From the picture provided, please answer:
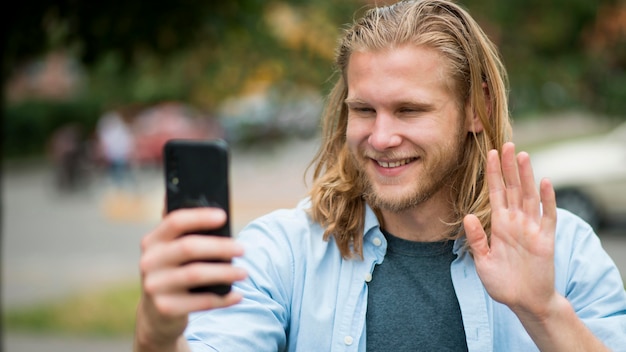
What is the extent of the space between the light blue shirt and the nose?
1.01 ft

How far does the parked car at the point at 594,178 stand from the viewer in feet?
34.3

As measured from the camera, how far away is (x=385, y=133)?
7.23ft

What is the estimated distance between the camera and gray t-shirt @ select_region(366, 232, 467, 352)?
2213 mm

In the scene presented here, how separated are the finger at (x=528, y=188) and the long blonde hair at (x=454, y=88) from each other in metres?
0.41

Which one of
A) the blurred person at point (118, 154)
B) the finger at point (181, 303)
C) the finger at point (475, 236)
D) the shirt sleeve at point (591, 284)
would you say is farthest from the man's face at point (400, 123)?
the blurred person at point (118, 154)

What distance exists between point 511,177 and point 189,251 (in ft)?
2.84

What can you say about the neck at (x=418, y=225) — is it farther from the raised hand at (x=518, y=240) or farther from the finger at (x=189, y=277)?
the finger at (x=189, y=277)

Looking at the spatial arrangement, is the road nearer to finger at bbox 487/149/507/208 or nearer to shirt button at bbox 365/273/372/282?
shirt button at bbox 365/273/372/282

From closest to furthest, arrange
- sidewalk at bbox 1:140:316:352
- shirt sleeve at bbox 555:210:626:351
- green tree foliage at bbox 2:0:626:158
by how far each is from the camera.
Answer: shirt sleeve at bbox 555:210:626:351 → green tree foliage at bbox 2:0:626:158 → sidewalk at bbox 1:140:316:352

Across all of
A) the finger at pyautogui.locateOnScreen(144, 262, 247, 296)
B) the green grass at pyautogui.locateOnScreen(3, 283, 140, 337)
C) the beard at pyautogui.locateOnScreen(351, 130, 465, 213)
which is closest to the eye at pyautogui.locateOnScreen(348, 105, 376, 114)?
the beard at pyautogui.locateOnScreen(351, 130, 465, 213)

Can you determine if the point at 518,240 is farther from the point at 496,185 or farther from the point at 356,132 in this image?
the point at 356,132

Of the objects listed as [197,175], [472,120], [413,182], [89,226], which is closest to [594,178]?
[89,226]

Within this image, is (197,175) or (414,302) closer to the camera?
(197,175)

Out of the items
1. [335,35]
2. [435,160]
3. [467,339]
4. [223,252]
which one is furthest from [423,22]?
[335,35]
